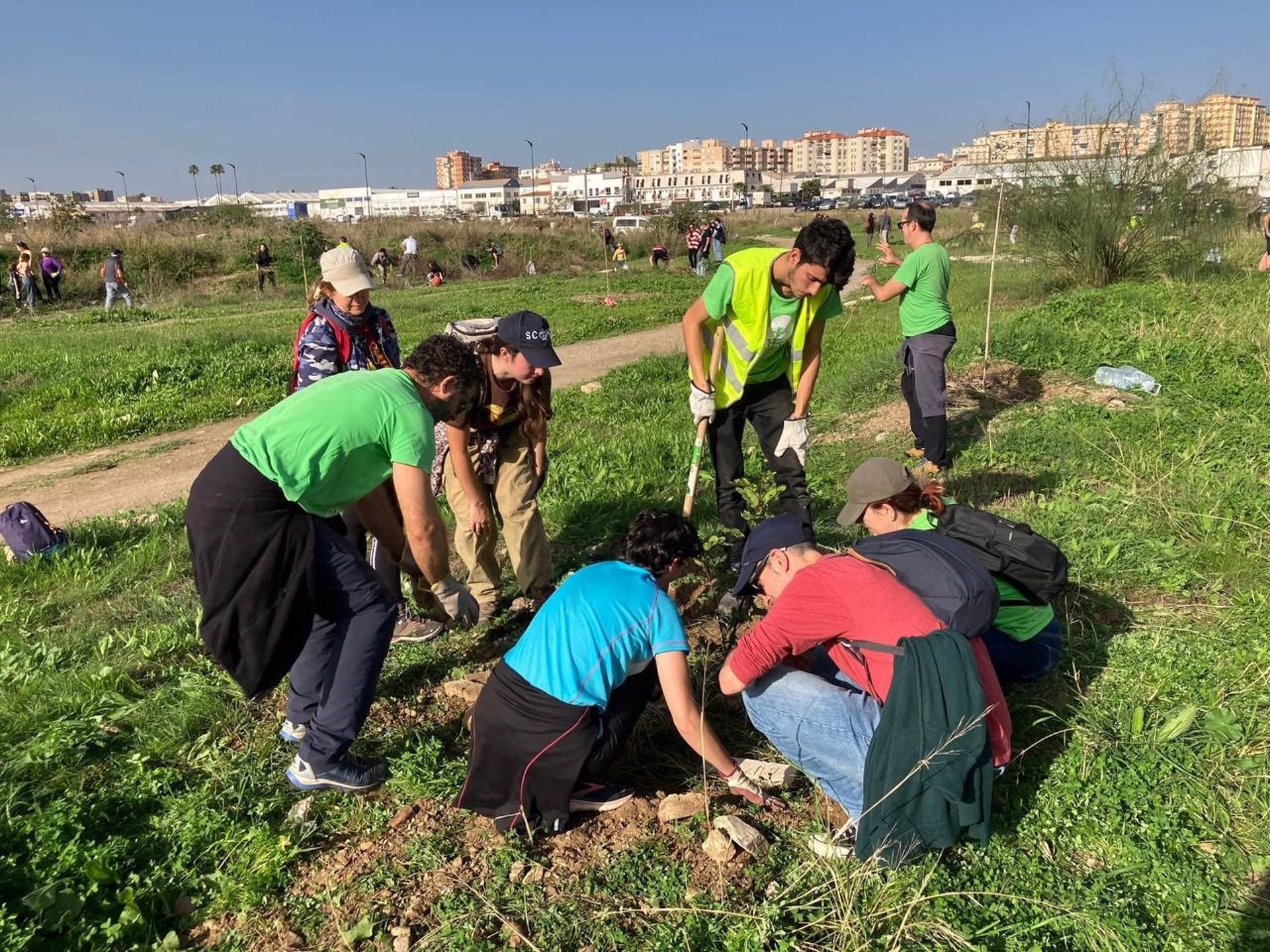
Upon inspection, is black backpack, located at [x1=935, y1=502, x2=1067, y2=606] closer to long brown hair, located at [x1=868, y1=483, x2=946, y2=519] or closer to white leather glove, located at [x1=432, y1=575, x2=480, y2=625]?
long brown hair, located at [x1=868, y1=483, x2=946, y2=519]

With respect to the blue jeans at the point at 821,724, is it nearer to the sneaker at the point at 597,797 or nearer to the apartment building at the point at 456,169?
the sneaker at the point at 597,797

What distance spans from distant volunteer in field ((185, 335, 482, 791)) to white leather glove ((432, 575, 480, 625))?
0.28 m

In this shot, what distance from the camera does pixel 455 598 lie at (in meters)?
3.24

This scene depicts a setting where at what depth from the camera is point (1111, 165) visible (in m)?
12.6

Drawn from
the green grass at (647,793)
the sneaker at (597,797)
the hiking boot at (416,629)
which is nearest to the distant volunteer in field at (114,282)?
the green grass at (647,793)

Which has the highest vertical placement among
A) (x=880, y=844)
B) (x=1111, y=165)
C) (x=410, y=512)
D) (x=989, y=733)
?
(x=1111, y=165)

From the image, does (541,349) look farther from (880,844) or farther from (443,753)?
(880,844)

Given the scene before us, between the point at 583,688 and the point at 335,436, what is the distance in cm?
109

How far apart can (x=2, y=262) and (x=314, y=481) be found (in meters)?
24.5

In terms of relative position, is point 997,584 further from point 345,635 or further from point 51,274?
point 51,274

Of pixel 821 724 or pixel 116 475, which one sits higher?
pixel 821 724

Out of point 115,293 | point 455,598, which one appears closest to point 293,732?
point 455,598

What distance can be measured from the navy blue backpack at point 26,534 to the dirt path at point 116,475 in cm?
86

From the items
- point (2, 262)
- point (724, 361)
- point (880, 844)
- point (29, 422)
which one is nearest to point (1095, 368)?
point (724, 361)
